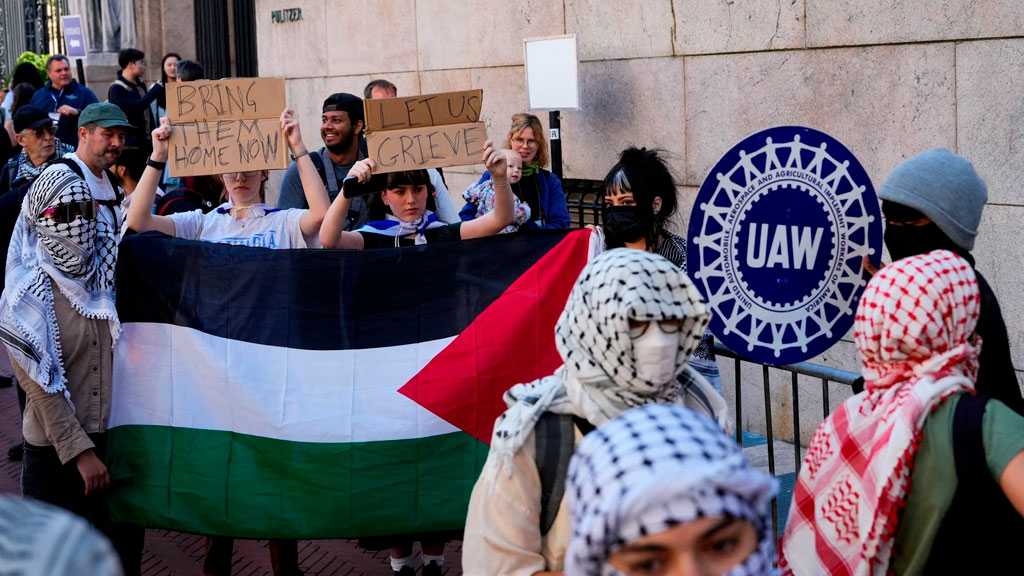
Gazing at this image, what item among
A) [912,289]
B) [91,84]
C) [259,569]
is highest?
[91,84]

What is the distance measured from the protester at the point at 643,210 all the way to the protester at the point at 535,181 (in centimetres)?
136

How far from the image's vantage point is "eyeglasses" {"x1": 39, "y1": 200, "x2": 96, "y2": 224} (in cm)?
492

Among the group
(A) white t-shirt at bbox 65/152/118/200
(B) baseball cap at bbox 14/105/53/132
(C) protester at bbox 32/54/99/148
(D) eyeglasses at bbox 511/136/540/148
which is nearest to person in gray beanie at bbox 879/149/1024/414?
(A) white t-shirt at bbox 65/152/118/200

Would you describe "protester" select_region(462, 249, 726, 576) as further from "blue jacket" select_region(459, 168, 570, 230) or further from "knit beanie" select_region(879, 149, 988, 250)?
"blue jacket" select_region(459, 168, 570, 230)

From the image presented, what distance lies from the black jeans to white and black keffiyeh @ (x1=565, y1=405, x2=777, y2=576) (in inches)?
132

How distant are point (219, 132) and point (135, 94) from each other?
9.72 m

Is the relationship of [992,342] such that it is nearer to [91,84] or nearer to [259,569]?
[259,569]

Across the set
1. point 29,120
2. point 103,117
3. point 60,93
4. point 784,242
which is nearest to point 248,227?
point 103,117

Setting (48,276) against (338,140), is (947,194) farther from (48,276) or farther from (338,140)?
(338,140)

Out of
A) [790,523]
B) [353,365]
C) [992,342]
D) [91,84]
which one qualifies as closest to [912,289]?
[992,342]

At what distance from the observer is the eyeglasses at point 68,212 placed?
4.92m

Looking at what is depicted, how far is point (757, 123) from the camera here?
7.81m

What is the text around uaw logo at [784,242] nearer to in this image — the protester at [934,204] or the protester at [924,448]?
the protester at [934,204]

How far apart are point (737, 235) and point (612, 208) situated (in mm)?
1638
